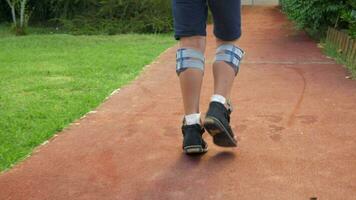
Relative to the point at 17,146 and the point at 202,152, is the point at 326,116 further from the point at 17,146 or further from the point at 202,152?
the point at 17,146

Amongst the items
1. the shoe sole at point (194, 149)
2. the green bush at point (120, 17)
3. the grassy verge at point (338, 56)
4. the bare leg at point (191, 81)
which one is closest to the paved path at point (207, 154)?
the shoe sole at point (194, 149)

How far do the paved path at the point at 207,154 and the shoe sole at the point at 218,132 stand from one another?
0.09 m

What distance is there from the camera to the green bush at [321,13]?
7.02 meters

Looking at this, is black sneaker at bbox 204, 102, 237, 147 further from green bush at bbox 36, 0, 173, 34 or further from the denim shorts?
green bush at bbox 36, 0, 173, 34

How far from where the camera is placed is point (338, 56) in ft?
21.1

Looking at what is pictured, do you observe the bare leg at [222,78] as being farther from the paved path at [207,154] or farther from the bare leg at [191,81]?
the paved path at [207,154]

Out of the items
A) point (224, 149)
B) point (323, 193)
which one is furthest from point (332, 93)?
point (323, 193)

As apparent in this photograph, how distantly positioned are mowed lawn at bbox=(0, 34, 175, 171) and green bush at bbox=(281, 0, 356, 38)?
1.93m

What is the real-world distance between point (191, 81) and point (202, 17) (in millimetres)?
336

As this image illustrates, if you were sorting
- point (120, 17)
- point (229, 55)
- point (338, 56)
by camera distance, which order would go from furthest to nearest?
1. point (120, 17)
2. point (338, 56)
3. point (229, 55)

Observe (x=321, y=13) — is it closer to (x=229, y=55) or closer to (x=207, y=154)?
(x=229, y=55)

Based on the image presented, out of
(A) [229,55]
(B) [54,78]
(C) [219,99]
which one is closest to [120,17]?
(B) [54,78]

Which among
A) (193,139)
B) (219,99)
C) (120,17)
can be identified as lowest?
(120,17)

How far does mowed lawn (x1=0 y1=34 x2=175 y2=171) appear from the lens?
11.8ft
